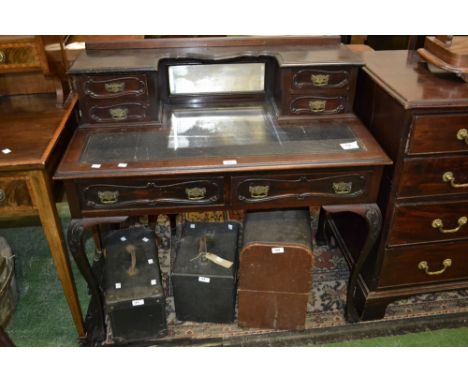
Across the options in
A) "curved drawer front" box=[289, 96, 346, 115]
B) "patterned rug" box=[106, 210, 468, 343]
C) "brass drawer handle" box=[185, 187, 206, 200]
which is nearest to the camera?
"brass drawer handle" box=[185, 187, 206, 200]

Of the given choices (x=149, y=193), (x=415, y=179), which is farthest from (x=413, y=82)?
(x=149, y=193)

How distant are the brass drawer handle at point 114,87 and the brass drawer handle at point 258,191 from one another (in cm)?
71

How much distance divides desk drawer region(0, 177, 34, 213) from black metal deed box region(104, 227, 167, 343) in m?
0.57

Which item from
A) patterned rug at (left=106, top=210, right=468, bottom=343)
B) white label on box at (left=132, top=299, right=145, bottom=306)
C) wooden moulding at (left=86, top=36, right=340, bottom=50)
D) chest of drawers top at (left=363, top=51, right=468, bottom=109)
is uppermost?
wooden moulding at (left=86, top=36, right=340, bottom=50)

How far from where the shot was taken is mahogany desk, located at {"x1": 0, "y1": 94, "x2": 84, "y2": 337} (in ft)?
5.38

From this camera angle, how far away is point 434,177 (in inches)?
72.7

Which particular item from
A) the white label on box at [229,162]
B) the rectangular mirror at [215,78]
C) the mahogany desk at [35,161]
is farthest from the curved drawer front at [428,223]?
the mahogany desk at [35,161]

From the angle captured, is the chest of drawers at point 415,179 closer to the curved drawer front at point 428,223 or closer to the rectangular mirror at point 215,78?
the curved drawer front at point 428,223

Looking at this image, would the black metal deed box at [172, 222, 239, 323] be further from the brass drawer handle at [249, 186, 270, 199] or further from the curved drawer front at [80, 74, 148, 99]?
the curved drawer front at [80, 74, 148, 99]

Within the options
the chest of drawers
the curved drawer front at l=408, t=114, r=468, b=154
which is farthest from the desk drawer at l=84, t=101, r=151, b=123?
the curved drawer front at l=408, t=114, r=468, b=154

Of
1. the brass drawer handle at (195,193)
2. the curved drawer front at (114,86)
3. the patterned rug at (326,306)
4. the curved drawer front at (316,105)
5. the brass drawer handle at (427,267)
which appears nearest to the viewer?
the brass drawer handle at (195,193)

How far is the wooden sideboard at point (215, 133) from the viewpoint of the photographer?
173 centimetres

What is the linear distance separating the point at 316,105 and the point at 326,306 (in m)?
1.07

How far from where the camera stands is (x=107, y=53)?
2.03 metres
